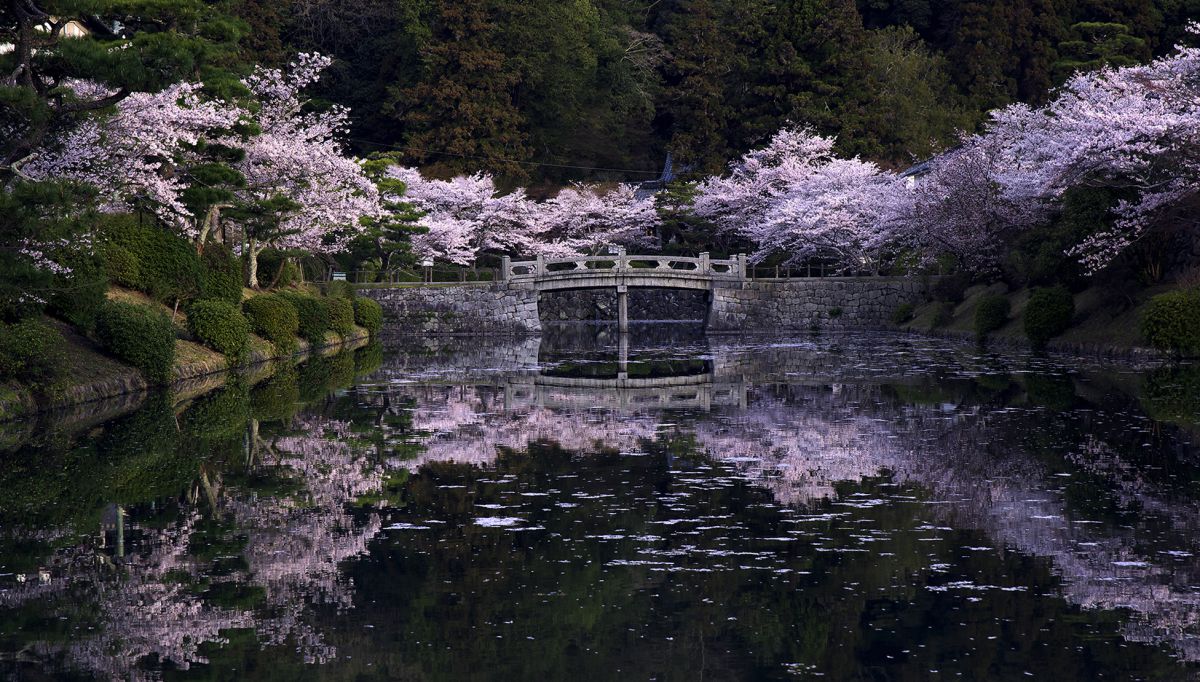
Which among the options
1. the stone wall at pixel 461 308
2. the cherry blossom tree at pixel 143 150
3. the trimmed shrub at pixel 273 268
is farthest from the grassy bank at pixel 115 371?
the stone wall at pixel 461 308

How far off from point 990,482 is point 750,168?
47.2 m

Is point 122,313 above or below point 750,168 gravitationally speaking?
below

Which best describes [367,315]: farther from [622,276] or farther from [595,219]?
[595,219]

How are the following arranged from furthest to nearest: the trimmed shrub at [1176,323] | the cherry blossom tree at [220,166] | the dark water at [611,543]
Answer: the trimmed shrub at [1176,323]
the cherry blossom tree at [220,166]
the dark water at [611,543]

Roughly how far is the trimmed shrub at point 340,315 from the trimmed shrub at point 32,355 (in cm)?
1871

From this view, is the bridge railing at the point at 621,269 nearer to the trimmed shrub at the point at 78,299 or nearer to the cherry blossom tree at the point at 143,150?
the cherry blossom tree at the point at 143,150

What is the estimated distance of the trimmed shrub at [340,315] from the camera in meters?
38.2

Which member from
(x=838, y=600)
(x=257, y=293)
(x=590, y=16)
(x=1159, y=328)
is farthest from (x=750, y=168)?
(x=838, y=600)

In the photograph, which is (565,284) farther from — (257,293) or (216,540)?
(216,540)

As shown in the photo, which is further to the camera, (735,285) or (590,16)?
(590,16)

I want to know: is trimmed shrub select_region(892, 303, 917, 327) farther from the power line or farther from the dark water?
the dark water

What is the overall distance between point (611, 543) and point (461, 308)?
140ft

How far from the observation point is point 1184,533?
943 centimetres

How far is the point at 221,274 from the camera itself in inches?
1171
